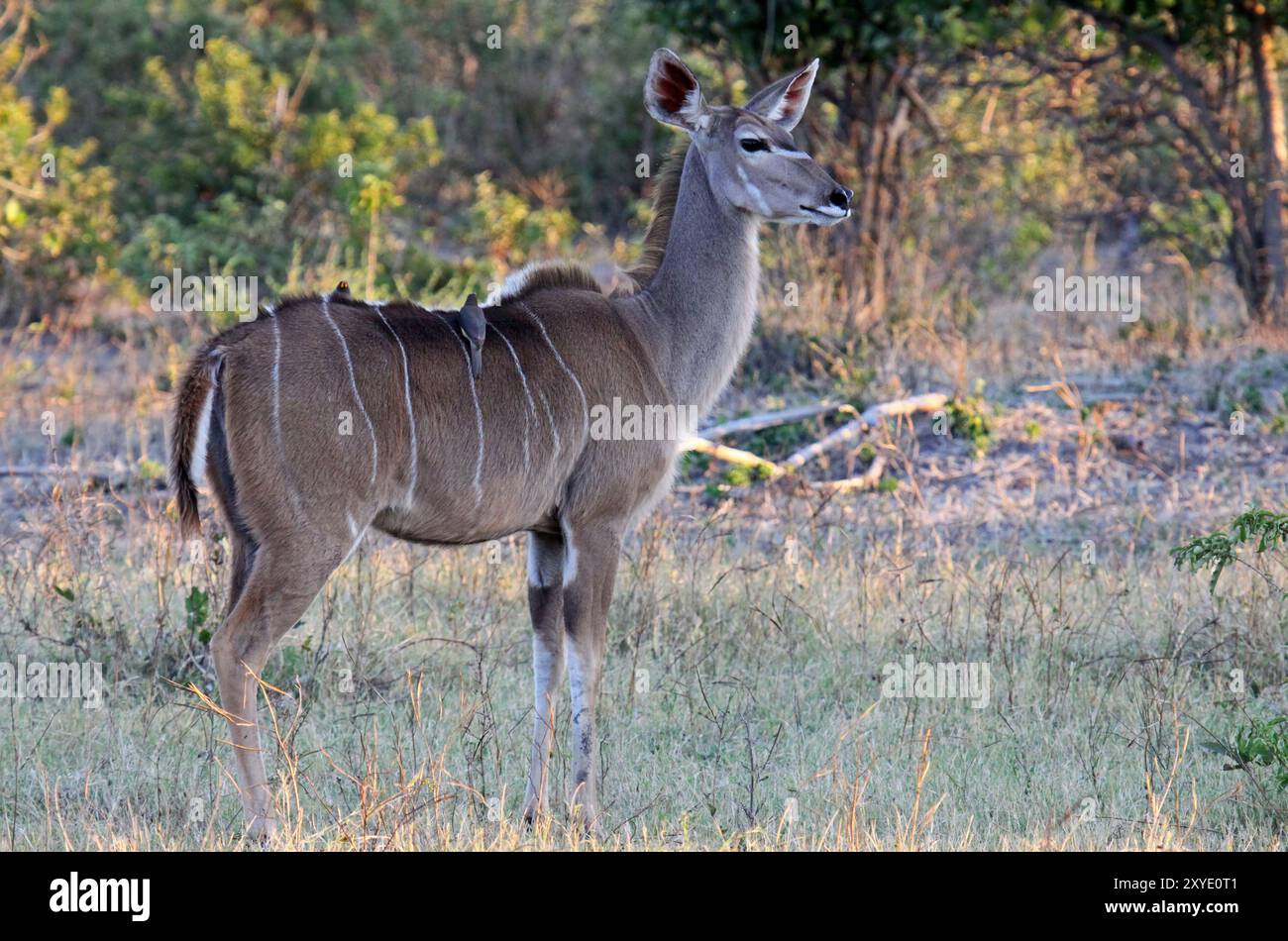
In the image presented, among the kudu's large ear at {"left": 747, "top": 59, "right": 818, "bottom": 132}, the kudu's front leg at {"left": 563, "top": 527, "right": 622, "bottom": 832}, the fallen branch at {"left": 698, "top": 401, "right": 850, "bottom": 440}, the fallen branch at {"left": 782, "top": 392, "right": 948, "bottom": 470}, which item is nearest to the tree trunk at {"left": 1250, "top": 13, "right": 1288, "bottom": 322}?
the fallen branch at {"left": 782, "top": 392, "right": 948, "bottom": 470}

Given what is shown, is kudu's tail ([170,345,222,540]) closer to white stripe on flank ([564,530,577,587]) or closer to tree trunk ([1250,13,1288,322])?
white stripe on flank ([564,530,577,587])

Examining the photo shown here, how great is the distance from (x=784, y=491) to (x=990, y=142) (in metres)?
5.92

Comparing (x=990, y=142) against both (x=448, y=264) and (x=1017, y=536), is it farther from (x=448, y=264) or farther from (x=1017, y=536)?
(x=1017, y=536)

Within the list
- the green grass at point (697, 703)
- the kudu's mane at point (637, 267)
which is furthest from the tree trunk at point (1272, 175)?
the kudu's mane at point (637, 267)

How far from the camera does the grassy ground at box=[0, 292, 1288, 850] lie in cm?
427

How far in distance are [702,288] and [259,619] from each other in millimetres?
1741

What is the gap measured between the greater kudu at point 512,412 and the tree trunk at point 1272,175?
5.05 metres

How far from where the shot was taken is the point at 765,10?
31.5 ft

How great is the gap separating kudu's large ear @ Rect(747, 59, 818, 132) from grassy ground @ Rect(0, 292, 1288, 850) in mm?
1505

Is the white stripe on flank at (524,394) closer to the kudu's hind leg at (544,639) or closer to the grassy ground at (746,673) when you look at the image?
the kudu's hind leg at (544,639)
